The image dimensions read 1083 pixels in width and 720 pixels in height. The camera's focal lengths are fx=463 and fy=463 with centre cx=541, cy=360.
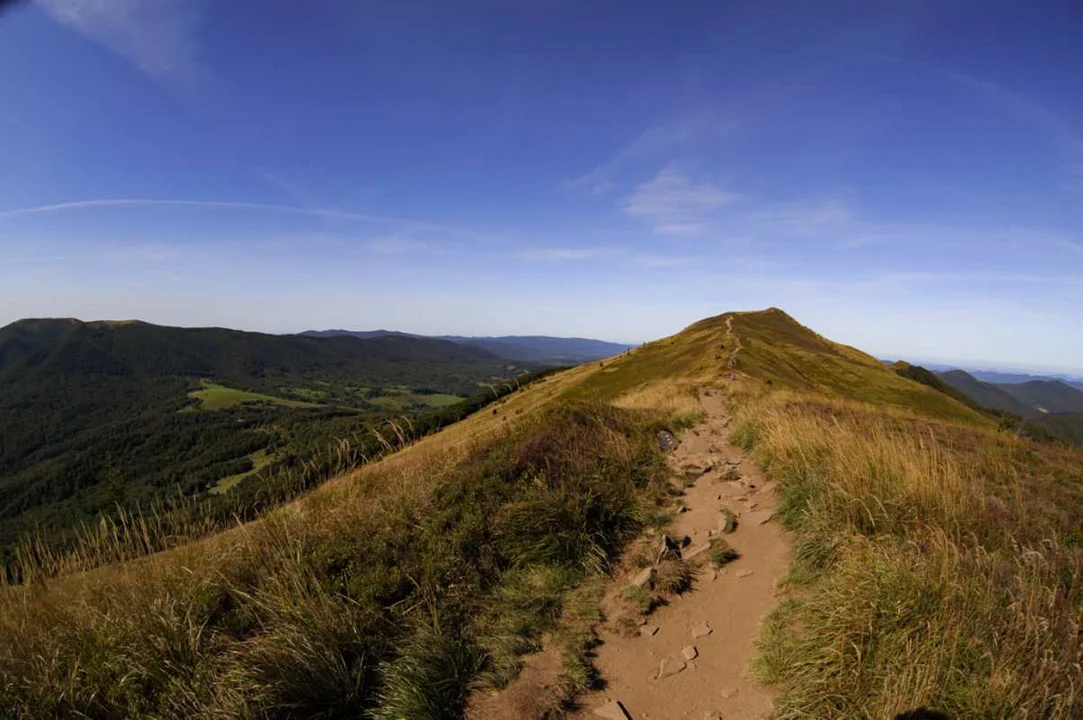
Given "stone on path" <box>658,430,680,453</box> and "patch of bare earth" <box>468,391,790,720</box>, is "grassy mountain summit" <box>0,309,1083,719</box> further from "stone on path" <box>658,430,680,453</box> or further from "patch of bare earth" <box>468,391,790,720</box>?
"stone on path" <box>658,430,680,453</box>

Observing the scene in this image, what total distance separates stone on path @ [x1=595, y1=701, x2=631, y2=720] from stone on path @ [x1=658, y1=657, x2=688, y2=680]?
585mm

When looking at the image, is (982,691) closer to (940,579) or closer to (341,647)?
(940,579)

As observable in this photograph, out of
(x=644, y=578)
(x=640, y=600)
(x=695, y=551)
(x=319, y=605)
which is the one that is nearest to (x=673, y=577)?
(x=644, y=578)

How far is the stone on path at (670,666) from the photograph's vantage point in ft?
14.5

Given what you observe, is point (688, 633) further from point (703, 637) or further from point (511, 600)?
point (511, 600)

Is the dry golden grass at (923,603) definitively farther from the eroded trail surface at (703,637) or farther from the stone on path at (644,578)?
A: the stone on path at (644,578)

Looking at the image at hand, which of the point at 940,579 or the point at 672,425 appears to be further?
the point at 672,425

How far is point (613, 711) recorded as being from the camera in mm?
3949

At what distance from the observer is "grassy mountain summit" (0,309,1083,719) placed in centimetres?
351

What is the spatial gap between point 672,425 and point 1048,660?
10.5m

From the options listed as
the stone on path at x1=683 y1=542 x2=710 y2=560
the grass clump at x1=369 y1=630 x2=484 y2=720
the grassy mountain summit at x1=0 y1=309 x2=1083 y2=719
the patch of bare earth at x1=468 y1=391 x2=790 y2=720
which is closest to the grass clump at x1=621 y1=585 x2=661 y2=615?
the patch of bare earth at x1=468 y1=391 x2=790 y2=720

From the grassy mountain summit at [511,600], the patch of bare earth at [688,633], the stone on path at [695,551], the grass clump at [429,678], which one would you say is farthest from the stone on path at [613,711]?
the stone on path at [695,551]

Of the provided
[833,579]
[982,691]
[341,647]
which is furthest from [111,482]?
[982,691]

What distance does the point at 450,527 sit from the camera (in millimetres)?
6574
